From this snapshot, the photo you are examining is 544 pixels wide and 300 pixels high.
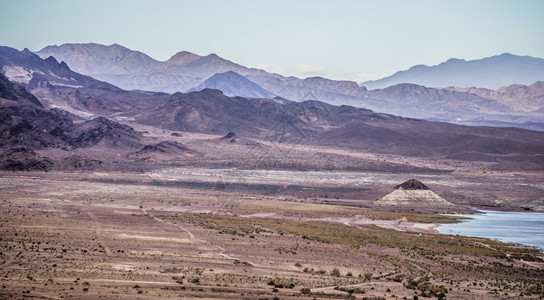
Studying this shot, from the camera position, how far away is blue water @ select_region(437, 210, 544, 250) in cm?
6122

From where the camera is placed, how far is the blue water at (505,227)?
2410 inches

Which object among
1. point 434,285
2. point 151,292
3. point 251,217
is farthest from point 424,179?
point 151,292

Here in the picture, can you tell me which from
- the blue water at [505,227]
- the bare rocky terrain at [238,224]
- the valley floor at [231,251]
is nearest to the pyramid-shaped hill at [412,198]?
the bare rocky terrain at [238,224]

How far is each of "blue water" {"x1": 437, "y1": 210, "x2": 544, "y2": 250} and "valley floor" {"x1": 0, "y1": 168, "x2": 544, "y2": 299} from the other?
372cm

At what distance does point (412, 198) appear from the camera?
91688mm

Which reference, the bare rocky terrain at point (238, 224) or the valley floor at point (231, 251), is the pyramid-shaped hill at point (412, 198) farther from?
the valley floor at point (231, 251)

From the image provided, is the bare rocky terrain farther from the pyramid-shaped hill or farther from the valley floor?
the pyramid-shaped hill

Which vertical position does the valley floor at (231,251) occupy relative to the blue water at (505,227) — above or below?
above

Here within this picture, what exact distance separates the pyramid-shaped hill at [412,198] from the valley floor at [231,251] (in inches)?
215

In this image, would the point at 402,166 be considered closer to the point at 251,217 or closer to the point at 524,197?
the point at 524,197

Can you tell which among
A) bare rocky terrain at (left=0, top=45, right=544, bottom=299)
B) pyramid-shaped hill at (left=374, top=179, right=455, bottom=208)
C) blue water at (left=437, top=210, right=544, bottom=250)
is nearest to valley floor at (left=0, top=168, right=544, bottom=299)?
bare rocky terrain at (left=0, top=45, right=544, bottom=299)

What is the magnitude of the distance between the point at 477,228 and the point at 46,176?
7477 cm

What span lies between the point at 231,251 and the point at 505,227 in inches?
1590

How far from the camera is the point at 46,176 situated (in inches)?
3981
